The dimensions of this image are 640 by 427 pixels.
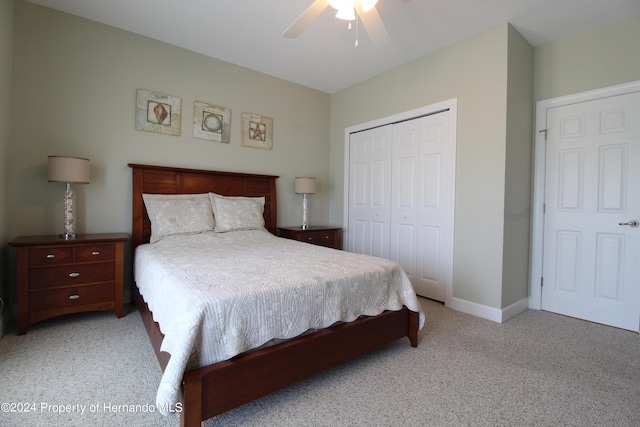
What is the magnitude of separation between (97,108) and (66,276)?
1.63 m

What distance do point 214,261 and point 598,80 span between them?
12.3 feet

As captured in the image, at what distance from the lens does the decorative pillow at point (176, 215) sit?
288 centimetres

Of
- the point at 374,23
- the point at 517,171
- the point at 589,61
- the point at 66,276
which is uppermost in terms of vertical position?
the point at 589,61

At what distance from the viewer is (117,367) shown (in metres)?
1.91

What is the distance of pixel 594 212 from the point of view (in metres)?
2.82

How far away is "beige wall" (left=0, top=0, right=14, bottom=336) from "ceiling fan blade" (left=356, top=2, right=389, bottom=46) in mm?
2752

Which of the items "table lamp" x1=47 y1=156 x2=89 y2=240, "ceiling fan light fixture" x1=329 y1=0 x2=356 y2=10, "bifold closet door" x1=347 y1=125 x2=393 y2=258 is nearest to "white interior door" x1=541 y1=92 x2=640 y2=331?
"bifold closet door" x1=347 y1=125 x2=393 y2=258

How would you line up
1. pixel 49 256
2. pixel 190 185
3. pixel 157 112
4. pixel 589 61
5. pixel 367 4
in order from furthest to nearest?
pixel 190 185 < pixel 157 112 < pixel 589 61 < pixel 49 256 < pixel 367 4

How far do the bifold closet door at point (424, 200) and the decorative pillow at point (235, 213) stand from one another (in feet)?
5.72

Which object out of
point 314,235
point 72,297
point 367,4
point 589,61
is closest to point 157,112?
point 72,297

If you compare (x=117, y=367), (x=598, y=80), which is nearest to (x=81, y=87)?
(x=117, y=367)

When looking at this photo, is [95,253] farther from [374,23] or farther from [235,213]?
[374,23]

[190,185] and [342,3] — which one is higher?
[342,3]

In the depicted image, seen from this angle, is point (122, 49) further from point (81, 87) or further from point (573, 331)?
point (573, 331)
